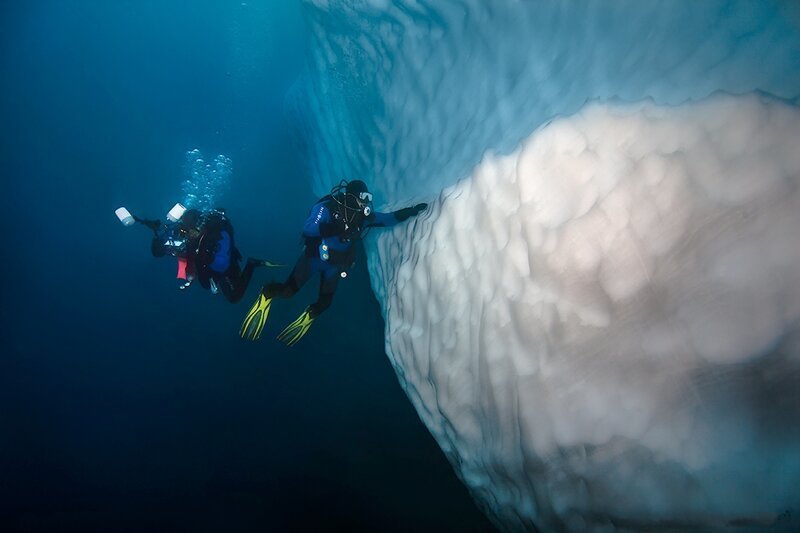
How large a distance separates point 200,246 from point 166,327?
1061 centimetres

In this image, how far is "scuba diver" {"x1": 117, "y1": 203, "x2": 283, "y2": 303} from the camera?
5.13 metres

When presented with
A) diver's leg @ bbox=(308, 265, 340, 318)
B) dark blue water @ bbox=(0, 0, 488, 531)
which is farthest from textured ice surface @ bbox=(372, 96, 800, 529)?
dark blue water @ bbox=(0, 0, 488, 531)

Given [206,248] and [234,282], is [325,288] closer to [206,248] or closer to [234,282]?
[234,282]

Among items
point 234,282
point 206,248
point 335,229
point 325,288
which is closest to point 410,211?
point 335,229

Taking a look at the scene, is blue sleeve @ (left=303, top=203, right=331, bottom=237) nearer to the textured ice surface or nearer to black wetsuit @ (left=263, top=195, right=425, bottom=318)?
black wetsuit @ (left=263, top=195, right=425, bottom=318)

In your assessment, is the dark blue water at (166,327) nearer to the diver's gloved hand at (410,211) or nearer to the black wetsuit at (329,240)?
the black wetsuit at (329,240)

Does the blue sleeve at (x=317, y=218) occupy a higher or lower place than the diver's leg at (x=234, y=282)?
lower

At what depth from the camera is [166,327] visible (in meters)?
13.9

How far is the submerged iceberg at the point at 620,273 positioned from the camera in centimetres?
137

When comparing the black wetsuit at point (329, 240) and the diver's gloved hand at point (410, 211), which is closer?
the diver's gloved hand at point (410, 211)

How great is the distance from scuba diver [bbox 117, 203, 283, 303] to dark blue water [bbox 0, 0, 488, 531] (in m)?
3.14

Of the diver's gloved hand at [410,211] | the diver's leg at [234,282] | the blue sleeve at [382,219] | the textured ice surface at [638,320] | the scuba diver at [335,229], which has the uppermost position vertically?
the diver's leg at [234,282]

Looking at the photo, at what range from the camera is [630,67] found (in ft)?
6.57

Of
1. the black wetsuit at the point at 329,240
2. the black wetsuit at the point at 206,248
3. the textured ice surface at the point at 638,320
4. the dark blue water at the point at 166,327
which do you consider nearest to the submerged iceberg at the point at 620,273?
the textured ice surface at the point at 638,320
